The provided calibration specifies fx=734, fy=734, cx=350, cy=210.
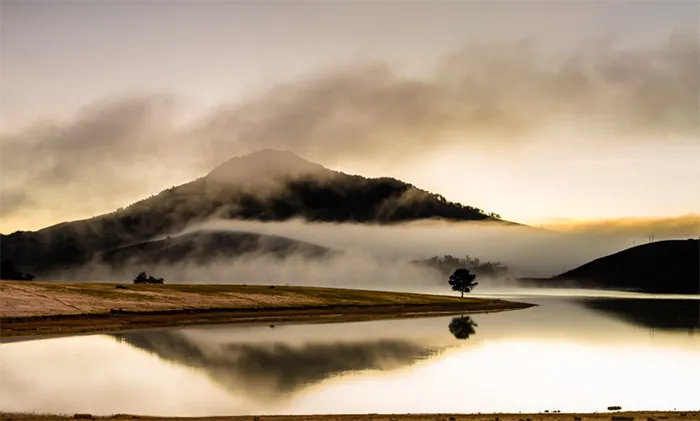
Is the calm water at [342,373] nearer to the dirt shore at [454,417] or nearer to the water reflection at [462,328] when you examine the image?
the water reflection at [462,328]

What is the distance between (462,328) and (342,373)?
6080 centimetres

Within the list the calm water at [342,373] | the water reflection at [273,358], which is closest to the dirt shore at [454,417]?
the calm water at [342,373]

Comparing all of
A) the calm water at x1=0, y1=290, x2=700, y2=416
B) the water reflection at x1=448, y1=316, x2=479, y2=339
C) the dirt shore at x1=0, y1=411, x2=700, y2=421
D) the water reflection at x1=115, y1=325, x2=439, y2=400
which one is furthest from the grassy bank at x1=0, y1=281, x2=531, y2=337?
the dirt shore at x1=0, y1=411, x2=700, y2=421

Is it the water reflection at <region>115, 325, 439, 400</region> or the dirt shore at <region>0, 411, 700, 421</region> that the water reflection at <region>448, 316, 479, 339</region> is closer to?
the water reflection at <region>115, 325, 439, 400</region>

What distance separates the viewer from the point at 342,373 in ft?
195

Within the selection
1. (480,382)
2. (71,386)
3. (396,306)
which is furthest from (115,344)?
(396,306)

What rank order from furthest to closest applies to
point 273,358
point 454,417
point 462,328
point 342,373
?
point 462,328, point 273,358, point 342,373, point 454,417

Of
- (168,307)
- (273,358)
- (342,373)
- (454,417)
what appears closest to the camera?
(454,417)

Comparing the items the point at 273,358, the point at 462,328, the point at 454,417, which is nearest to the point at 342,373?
the point at 273,358

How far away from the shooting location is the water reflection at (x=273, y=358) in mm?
55938

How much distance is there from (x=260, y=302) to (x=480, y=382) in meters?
101

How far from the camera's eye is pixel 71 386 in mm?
52406

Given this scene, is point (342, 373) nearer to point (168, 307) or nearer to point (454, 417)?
point (454, 417)

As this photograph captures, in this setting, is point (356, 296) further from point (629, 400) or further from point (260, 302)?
point (629, 400)
